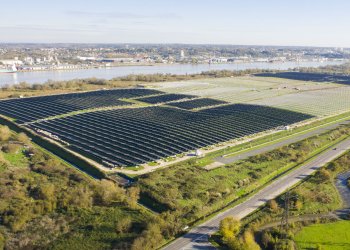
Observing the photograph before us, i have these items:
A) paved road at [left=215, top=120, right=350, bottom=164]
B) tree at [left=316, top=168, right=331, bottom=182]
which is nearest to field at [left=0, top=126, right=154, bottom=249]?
paved road at [left=215, top=120, right=350, bottom=164]

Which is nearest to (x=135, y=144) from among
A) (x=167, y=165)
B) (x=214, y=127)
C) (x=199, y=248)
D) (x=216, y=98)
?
(x=167, y=165)

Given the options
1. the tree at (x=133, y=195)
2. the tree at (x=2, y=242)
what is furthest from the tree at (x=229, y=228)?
the tree at (x=2, y=242)

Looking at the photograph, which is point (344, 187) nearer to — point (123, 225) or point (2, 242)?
point (123, 225)

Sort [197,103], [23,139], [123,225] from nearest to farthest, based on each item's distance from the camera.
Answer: [123,225]
[23,139]
[197,103]

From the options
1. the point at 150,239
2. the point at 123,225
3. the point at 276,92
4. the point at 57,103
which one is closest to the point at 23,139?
the point at 57,103

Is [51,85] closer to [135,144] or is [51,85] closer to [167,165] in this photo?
[135,144]

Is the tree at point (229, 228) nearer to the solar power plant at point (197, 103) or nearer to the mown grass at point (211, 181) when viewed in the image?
the mown grass at point (211, 181)
